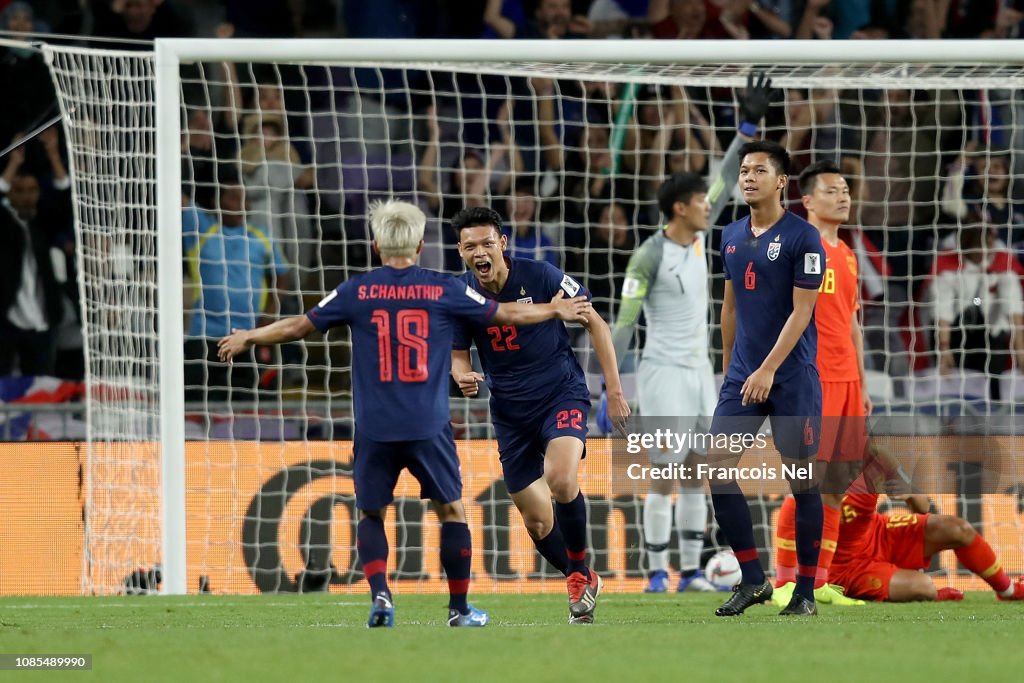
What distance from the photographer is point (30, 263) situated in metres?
12.2

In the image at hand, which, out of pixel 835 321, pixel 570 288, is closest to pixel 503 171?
pixel 835 321

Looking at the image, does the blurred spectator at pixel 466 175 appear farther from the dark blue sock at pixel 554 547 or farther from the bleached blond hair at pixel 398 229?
the bleached blond hair at pixel 398 229

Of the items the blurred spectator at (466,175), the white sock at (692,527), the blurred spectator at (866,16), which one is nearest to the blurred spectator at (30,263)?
the blurred spectator at (466,175)

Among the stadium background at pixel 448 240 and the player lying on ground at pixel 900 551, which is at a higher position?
the stadium background at pixel 448 240

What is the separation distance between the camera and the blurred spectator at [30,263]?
39.1 ft

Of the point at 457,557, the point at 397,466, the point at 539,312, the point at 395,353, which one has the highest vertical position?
the point at 539,312

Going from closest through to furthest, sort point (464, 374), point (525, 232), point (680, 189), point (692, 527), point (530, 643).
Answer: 1. point (530, 643)
2. point (464, 374)
3. point (680, 189)
4. point (692, 527)
5. point (525, 232)

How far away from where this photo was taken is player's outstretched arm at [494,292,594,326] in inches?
255

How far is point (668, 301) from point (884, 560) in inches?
84.6

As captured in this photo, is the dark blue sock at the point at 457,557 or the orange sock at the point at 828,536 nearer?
the dark blue sock at the point at 457,557

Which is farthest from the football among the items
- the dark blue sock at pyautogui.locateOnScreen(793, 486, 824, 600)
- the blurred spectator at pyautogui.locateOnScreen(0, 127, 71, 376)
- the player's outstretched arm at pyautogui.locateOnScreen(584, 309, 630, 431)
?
the blurred spectator at pyautogui.locateOnScreen(0, 127, 71, 376)

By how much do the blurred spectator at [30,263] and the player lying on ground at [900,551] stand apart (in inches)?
253

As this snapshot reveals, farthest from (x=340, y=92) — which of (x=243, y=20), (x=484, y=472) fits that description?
(x=484, y=472)

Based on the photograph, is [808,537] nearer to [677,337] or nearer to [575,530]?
[575,530]
